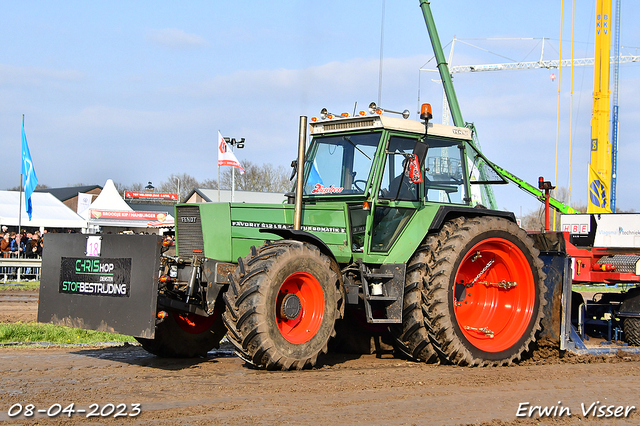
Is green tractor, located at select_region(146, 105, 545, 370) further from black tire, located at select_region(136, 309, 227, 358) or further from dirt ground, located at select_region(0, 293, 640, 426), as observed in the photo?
dirt ground, located at select_region(0, 293, 640, 426)

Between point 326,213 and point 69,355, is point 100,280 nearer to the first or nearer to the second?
point 69,355

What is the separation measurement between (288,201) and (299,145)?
1305 millimetres

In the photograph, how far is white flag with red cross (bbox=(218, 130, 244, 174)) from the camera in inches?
1127

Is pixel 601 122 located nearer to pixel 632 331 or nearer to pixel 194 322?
pixel 632 331

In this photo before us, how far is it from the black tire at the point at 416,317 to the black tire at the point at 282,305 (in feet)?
2.89

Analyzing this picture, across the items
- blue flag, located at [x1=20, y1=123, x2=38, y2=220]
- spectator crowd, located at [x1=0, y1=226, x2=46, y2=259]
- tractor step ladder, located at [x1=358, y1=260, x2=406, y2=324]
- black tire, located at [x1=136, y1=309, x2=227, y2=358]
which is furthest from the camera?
spectator crowd, located at [x1=0, y1=226, x2=46, y2=259]

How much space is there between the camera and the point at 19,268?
22031mm

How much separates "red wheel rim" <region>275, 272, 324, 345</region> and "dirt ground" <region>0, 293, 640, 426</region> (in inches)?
15.3

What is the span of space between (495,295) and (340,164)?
262 cm

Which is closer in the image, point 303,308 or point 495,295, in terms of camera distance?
point 303,308

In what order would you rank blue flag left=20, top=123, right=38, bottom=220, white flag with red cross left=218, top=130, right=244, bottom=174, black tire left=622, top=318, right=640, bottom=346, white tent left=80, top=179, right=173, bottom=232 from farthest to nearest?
white tent left=80, top=179, right=173, bottom=232, white flag with red cross left=218, top=130, right=244, bottom=174, blue flag left=20, top=123, right=38, bottom=220, black tire left=622, top=318, right=640, bottom=346

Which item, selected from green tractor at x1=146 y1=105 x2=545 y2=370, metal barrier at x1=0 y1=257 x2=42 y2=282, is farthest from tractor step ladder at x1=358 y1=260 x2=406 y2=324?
metal barrier at x1=0 y1=257 x2=42 y2=282

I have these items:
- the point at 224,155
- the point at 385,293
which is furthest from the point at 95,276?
the point at 224,155

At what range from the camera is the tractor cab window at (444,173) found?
7844 millimetres
